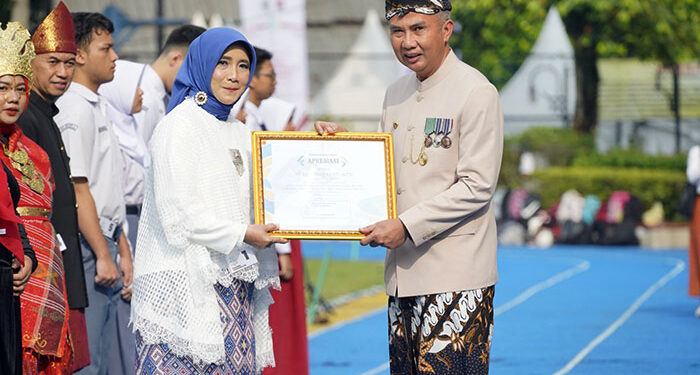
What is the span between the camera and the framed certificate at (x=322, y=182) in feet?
16.1

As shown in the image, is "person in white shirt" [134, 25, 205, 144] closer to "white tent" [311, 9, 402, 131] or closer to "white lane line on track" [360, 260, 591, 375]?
"white lane line on track" [360, 260, 591, 375]

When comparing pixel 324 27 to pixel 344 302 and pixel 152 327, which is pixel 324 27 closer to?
pixel 344 302

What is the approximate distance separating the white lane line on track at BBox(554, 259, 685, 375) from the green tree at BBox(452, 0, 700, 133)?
13158 millimetres

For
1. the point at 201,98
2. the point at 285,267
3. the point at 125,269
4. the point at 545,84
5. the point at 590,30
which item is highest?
the point at 590,30

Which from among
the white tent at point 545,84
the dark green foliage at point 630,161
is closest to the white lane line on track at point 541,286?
the dark green foliage at point 630,161

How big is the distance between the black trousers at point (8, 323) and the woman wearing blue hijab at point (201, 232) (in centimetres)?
57

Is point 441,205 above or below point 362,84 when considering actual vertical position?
below

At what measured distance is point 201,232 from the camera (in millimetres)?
4750

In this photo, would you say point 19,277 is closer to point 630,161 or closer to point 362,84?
point 630,161

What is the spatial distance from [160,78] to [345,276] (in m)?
10.1

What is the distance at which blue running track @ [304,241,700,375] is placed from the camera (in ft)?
30.8

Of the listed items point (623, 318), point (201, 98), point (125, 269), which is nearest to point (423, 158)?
point (201, 98)

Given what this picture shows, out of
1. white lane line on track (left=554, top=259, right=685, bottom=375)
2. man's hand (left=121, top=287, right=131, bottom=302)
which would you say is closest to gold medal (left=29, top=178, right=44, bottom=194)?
man's hand (left=121, top=287, right=131, bottom=302)

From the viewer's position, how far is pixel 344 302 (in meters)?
13.8
